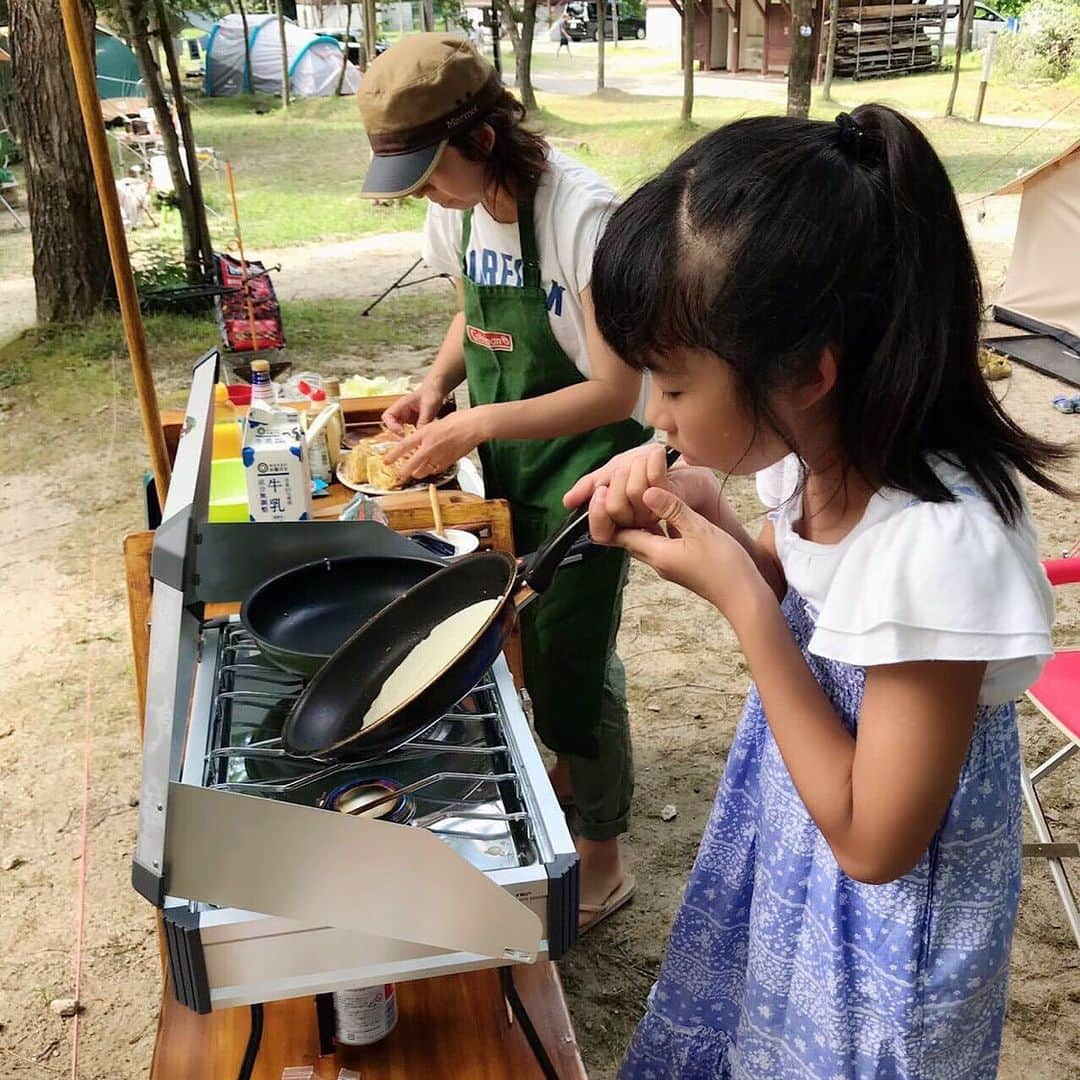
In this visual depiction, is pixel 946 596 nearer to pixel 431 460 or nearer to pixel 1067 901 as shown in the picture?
pixel 431 460

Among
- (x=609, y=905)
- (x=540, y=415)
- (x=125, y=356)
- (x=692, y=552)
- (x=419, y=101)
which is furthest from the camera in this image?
(x=125, y=356)

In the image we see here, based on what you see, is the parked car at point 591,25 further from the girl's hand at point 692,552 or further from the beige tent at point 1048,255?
the girl's hand at point 692,552

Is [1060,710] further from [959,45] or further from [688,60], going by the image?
[959,45]

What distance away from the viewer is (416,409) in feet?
7.18

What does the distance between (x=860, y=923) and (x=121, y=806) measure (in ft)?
6.92

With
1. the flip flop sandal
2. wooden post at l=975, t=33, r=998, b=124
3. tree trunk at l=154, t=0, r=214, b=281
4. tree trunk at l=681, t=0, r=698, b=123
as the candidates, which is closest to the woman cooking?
the flip flop sandal

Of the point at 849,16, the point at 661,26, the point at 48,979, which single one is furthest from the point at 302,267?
the point at 661,26

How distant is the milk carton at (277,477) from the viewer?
1690mm

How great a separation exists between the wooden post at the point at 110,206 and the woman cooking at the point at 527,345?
0.41 m

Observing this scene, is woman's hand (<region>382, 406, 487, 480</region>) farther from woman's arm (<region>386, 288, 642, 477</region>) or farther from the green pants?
the green pants

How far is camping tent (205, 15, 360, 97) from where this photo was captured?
20.0 meters

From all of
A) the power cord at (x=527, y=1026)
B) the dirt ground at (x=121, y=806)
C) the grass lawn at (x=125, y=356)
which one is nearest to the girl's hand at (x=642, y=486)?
the power cord at (x=527, y=1026)

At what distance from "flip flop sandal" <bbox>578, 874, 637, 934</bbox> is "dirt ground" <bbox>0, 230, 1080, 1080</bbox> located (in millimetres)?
31

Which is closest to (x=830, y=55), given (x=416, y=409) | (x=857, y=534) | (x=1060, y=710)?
(x=416, y=409)
